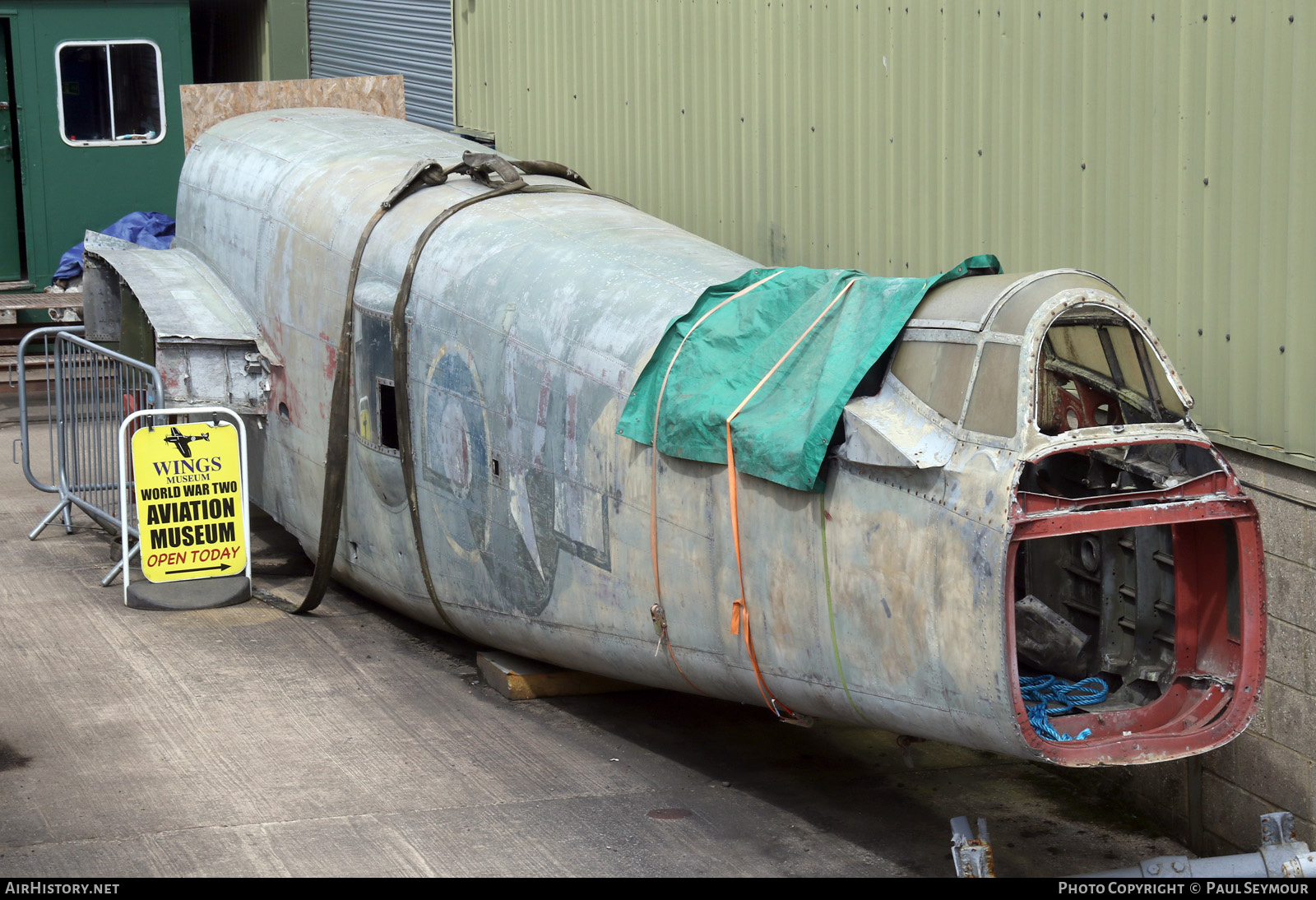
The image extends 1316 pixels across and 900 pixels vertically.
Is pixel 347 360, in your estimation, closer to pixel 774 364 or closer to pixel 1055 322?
pixel 774 364

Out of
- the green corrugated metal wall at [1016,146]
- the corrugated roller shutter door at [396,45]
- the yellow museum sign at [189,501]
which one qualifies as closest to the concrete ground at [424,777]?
the yellow museum sign at [189,501]

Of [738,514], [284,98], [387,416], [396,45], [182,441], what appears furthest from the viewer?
[396,45]

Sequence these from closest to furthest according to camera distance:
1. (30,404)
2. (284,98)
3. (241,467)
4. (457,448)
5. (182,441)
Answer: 1. (457,448)
2. (182,441)
3. (241,467)
4. (284,98)
5. (30,404)

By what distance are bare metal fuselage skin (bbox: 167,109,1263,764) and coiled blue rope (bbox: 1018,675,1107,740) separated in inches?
11.1

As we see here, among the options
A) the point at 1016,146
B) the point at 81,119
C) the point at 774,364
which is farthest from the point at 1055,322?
the point at 81,119

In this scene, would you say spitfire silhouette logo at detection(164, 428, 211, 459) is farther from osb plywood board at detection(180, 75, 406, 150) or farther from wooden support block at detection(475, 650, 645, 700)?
osb plywood board at detection(180, 75, 406, 150)

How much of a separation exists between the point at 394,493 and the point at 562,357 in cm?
189

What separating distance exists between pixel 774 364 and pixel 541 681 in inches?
113

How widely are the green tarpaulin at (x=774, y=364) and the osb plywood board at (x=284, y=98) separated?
276 inches

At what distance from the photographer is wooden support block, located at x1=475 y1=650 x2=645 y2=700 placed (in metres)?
8.32

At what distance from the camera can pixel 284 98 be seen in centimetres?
1286

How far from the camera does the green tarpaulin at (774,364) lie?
584 cm

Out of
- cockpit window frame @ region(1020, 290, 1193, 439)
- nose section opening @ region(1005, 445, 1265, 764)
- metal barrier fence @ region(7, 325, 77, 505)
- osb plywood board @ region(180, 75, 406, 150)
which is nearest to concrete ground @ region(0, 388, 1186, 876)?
nose section opening @ region(1005, 445, 1265, 764)
